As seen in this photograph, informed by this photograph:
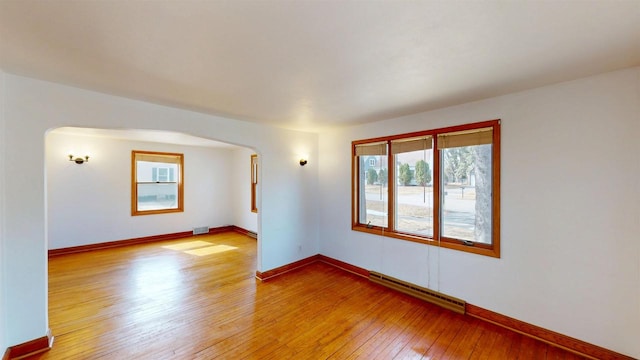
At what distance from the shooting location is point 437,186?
3.24 metres

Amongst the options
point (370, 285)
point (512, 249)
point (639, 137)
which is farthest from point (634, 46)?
point (370, 285)

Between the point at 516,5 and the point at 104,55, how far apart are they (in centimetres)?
265

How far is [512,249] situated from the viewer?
264cm

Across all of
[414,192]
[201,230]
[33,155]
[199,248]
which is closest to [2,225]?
[33,155]

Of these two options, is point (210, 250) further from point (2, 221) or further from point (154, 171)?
point (2, 221)

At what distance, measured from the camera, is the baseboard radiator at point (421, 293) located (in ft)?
9.78

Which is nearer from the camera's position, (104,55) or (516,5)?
(516,5)

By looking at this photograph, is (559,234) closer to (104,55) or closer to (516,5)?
(516,5)

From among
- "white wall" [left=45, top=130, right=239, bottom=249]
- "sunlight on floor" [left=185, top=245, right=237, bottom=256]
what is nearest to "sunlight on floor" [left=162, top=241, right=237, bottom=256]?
"sunlight on floor" [left=185, top=245, right=237, bottom=256]

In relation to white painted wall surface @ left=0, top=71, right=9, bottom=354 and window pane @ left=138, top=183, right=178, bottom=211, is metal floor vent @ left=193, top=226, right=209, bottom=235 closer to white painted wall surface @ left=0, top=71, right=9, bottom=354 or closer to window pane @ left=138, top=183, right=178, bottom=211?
window pane @ left=138, top=183, right=178, bottom=211

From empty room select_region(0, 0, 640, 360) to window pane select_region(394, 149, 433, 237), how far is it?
0.10ft

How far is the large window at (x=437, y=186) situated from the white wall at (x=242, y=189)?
145 inches

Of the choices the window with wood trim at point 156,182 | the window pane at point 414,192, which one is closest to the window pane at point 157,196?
the window with wood trim at point 156,182

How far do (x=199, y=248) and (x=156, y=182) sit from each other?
228cm
